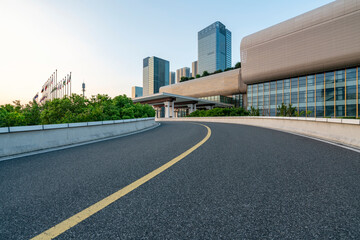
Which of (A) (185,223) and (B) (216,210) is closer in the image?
(A) (185,223)

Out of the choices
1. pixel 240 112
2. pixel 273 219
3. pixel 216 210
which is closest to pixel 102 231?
pixel 216 210

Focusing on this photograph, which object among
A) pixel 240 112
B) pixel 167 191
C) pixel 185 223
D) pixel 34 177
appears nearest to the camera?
pixel 185 223

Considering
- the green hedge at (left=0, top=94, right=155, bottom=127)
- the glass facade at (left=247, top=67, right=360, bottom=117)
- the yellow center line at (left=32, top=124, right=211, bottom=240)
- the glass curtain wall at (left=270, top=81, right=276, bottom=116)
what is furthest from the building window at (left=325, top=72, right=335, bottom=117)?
the yellow center line at (left=32, top=124, right=211, bottom=240)

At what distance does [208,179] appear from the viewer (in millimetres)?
2863

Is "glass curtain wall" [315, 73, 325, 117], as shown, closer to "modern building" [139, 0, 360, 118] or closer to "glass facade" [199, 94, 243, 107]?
"modern building" [139, 0, 360, 118]

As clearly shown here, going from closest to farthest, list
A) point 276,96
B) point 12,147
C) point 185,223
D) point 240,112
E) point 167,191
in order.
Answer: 1. point 185,223
2. point 167,191
3. point 12,147
4. point 240,112
5. point 276,96

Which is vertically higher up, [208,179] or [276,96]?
[276,96]

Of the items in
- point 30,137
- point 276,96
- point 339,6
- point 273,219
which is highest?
point 339,6

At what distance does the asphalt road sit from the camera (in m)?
1.59

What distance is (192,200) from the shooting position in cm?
216

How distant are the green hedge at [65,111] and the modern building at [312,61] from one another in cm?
4123

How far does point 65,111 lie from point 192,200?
9388mm

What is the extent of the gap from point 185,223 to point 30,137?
242 inches

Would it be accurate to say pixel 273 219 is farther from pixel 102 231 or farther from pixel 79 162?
pixel 79 162
